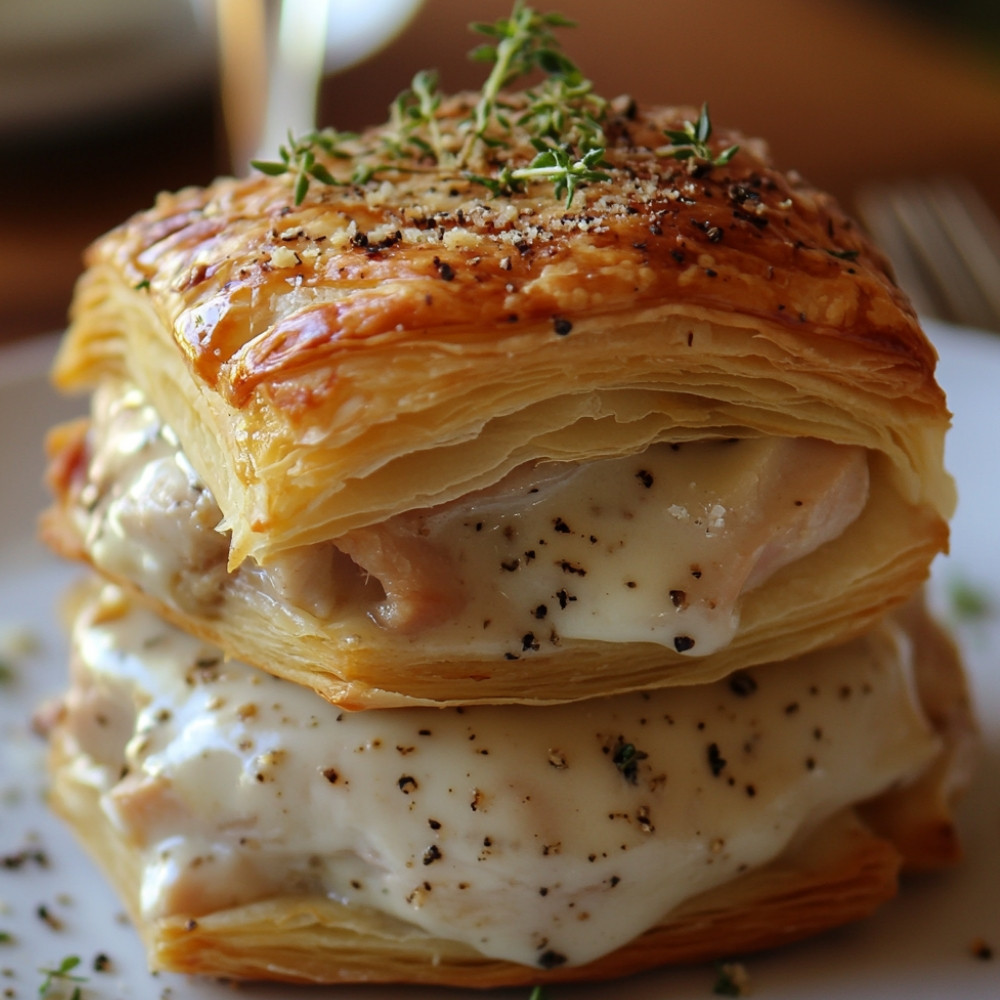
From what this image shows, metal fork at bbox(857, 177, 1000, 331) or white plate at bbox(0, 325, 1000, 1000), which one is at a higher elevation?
metal fork at bbox(857, 177, 1000, 331)

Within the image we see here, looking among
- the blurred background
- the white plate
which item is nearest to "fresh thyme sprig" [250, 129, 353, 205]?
the white plate

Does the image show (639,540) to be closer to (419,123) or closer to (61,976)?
(419,123)

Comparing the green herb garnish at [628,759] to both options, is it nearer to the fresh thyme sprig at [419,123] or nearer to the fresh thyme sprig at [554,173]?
the fresh thyme sprig at [554,173]

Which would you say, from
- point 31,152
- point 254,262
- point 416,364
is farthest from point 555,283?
point 31,152

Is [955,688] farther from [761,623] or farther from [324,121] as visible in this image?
[324,121]

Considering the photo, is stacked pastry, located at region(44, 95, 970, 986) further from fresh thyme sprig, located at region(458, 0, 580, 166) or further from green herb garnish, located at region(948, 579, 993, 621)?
green herb garnish, located at region(948, 579, 993, 621)

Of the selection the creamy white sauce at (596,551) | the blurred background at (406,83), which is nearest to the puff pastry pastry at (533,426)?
the creamy white sauce at (596,551)

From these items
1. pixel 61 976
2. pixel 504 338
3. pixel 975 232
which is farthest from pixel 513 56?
pixel 975 232
